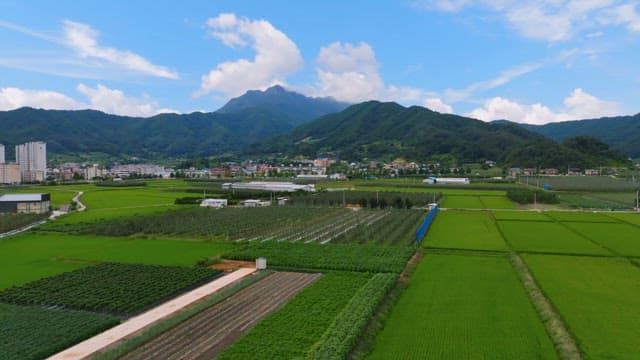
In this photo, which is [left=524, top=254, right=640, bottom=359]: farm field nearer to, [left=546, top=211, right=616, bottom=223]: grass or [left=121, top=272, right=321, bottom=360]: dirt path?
[left=121, top=272, right=321, bottom=360]: dirt path

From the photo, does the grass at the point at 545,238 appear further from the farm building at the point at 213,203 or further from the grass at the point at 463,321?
the farm building at the point at 213,203

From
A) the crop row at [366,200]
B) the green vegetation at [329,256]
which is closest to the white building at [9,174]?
the crop row at [366,200]

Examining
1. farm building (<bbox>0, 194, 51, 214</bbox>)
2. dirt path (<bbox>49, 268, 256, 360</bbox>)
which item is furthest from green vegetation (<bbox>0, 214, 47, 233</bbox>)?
dirt path (<bbox>49, 268, 256, 360</bbox>)

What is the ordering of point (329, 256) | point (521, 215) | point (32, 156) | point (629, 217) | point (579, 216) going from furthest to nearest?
point (32, 156) → point (521, 215) → point (579, 216) → point (629, 217) → point (329, 256)

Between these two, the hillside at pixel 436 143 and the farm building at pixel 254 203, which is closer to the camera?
the farm building at pixel 254 203

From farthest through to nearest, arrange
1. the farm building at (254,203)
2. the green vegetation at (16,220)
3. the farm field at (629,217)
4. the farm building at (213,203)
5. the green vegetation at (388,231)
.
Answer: the farm building at (254,203)
the farm building at (213,203)
the farm field at (629,217)
the green vegetation at (16,220)
the green vegetation at (388,231)

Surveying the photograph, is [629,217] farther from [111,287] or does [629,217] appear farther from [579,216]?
[111,287]

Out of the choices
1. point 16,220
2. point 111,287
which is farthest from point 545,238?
point 16,220

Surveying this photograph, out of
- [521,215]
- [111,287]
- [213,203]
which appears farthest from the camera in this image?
[213,203]
